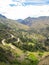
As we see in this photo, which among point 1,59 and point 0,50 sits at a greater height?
point 0,50

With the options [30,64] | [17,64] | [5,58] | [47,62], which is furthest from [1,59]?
[47,62]

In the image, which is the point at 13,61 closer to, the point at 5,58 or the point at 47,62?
the point at 5,58

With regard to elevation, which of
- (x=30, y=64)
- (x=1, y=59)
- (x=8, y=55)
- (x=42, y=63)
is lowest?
(x=42, y=63)

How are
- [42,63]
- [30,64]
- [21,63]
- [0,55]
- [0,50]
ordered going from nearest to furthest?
[42,63]
[30,64]
[21,63]
[0,55]
[0,50]

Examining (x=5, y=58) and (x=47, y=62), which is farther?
(x=5, y=58)

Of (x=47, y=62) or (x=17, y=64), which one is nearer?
(x=47, y=62)

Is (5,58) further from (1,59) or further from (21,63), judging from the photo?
(21,63)

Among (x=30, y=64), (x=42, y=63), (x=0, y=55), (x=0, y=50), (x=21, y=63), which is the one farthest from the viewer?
(x=0, y=50)

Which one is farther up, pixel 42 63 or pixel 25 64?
pixel 25 64

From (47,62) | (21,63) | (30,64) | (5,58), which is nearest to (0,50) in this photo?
(5,58)
